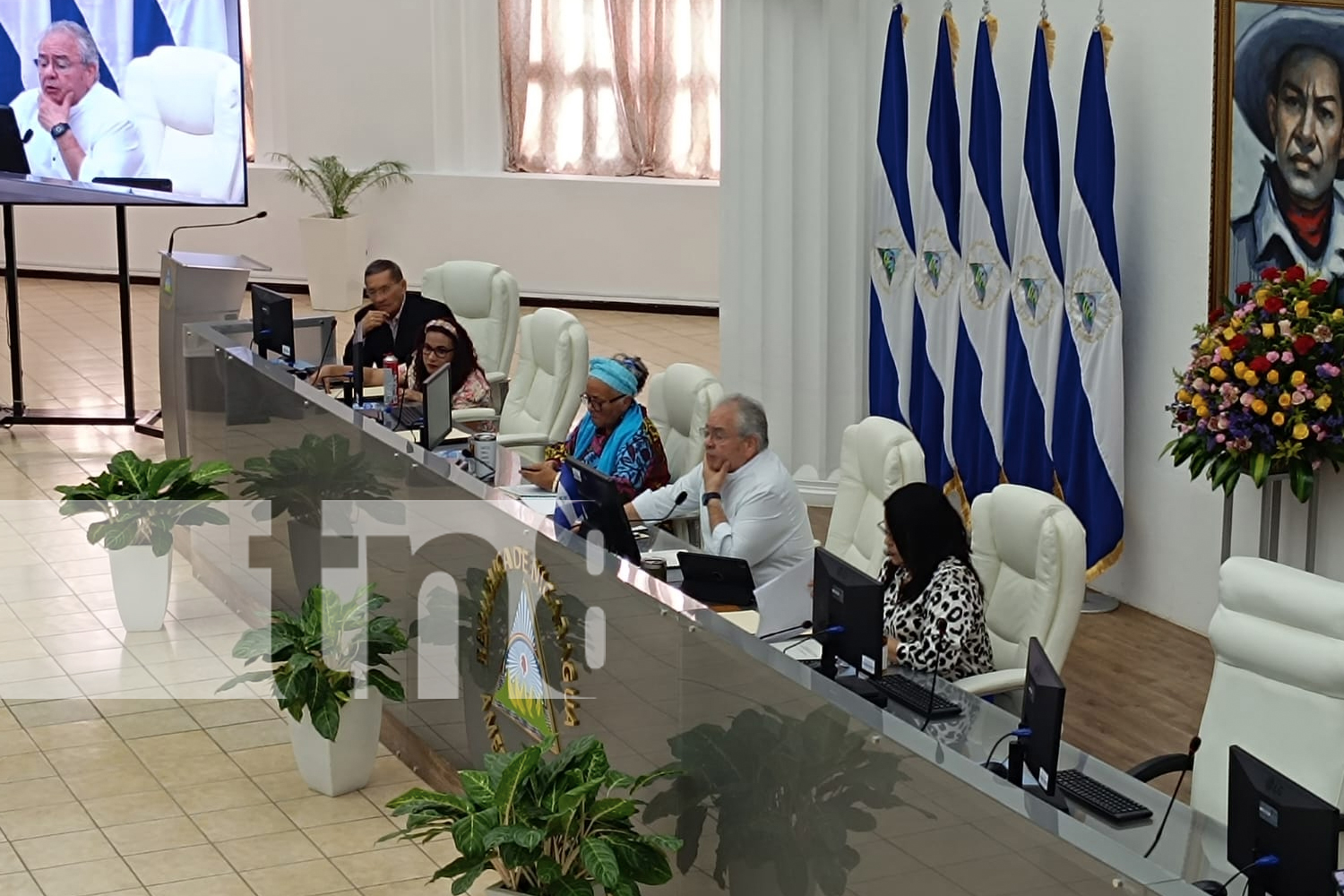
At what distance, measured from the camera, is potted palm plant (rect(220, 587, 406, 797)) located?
5.71 metres

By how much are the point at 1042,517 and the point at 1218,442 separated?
1930 millimetres

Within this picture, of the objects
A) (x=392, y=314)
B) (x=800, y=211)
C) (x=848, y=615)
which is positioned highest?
(x=800, y=211)

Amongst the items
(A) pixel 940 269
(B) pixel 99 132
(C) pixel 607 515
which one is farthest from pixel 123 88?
(C) pixel 607 515

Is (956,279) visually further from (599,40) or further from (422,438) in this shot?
(599,40)

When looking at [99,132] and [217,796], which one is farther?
[99,132]

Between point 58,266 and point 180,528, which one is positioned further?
point 58,266

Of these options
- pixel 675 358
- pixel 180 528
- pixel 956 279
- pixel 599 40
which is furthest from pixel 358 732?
pixel 599 40

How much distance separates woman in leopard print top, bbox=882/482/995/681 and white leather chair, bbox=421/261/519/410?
4.63 m

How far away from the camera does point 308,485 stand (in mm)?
6746

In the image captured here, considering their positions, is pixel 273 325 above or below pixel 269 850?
above

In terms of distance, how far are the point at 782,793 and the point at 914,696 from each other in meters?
0.69

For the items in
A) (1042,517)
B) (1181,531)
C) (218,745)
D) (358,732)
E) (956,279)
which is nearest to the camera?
(1042,517)

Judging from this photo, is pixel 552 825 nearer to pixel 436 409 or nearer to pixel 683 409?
pixel 436 409

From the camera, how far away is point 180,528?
8.77 m
